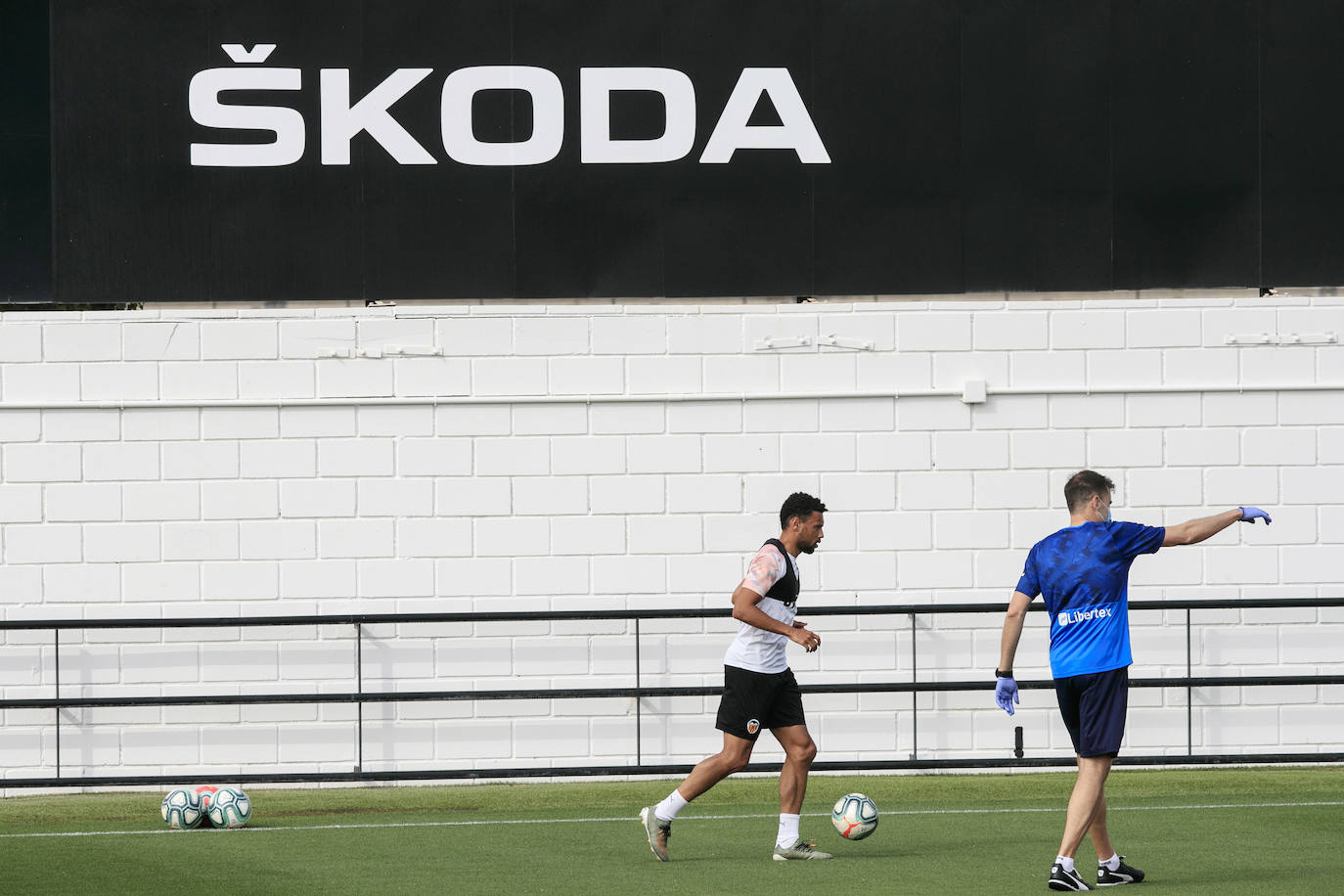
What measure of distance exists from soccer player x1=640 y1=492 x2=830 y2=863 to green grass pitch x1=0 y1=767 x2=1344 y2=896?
0.92 feet

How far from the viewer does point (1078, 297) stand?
1219 cm

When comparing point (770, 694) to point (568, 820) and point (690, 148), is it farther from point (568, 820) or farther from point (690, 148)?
point (690, 148)

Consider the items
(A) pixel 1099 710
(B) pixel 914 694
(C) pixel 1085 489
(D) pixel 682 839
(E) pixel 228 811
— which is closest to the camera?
(A) pixel 1099 710

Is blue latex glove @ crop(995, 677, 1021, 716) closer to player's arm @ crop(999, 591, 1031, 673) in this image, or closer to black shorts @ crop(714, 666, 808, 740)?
player's arm @ crop(999, 591, 1031, 673)

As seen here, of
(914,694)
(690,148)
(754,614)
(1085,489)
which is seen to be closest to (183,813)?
(754,614)

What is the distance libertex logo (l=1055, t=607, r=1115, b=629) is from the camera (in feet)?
24.0

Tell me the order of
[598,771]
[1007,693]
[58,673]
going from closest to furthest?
[1007,693] < [598,771] < [58,673]

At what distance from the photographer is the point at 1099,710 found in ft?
23.9

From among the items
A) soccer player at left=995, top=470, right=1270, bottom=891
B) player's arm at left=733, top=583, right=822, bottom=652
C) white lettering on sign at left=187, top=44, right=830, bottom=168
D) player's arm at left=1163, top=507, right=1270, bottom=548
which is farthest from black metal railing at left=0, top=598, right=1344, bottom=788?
player's arm at left=1163, top=507, right=1270, bottom=548

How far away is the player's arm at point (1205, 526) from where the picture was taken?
23.3 ft

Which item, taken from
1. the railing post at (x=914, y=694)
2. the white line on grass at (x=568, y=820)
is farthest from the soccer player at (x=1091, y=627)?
the railing post at (x=914, y=694)

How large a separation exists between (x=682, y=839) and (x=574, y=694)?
234cm

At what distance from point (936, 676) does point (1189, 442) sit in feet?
8.62

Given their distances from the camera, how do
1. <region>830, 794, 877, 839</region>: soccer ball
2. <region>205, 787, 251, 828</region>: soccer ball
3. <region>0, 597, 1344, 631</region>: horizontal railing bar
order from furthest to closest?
<region>0, 597, 1344, 631</region>: horizontal railing bar, <region>205, 787, 251, 828</region>: soccer ball, <region>830, 794, 877, 839</region>: soccer ball
